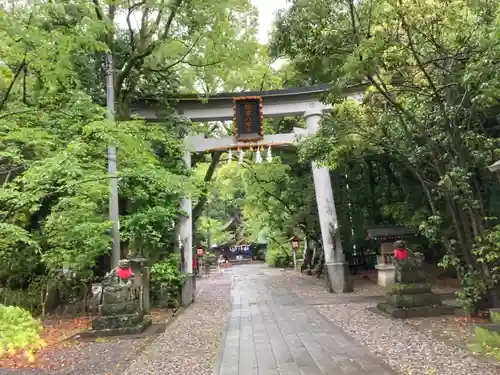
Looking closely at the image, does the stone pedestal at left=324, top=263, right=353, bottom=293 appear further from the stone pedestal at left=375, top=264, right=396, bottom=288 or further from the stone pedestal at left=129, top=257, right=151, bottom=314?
the stone pedestal at left=129, top=257, right=151, bottom=314

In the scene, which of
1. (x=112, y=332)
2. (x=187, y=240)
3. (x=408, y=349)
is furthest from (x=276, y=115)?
(x=408, y=349)

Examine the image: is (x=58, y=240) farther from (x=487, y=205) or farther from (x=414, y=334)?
(x=487, y=205)

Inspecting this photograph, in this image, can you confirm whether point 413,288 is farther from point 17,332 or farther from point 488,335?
point 17,332

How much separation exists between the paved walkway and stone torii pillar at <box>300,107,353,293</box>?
12.0 ft

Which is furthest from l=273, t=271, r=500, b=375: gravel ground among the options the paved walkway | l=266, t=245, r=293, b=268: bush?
l=266, t=245, r=293, b=268: bush

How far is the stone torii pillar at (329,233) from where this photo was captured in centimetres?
1418

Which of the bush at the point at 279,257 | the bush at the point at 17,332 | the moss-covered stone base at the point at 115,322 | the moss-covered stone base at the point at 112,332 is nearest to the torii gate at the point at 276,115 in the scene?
the moss-covered stone base at the point at 115,322

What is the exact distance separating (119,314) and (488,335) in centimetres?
683

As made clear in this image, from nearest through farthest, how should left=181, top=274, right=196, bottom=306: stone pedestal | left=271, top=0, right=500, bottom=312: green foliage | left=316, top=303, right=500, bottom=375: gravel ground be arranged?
left=316, top=303, right=500, bottom=375: gravel ground, left=271, top=0, right=500, bottom=312: green foliage, left=181, top=274, right=196, bottom=306: stone pedestal

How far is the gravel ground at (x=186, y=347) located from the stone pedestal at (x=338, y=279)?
14.3ft

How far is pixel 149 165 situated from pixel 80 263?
445 cm

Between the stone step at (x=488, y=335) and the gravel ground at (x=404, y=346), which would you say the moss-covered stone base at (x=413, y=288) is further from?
the stone step at (x=488, y=335)

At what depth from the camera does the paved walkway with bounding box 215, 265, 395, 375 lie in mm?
5445

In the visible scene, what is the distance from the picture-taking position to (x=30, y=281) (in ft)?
38.8
